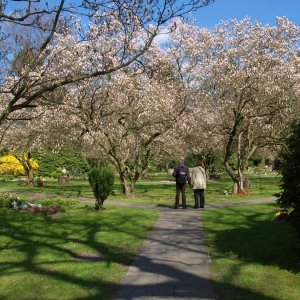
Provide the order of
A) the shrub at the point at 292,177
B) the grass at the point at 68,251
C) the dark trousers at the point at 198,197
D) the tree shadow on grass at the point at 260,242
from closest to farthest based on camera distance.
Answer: the grass at the point at 68,251 → the shrub at the point at 292,177 → the tree shadow on grass at the point at 260,242 → the dark trousers at the point at 198,197

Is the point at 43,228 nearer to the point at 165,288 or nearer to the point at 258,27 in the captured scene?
the point at 165,288

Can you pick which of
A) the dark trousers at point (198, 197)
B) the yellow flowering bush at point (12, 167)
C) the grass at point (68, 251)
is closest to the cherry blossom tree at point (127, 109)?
the dark trousers at point (198, 197)

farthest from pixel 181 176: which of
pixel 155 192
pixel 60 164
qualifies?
pixel 60 164

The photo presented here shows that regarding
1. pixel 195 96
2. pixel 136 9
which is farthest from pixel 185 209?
pixel 195 96

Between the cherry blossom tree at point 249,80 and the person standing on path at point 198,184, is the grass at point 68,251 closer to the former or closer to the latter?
the person standing on path at point 198,184

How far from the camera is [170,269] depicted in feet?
21.6

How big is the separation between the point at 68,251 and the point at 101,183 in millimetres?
6367

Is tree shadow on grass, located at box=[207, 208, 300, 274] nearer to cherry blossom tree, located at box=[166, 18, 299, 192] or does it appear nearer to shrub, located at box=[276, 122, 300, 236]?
shrub, located at box=[276, 122, 300, 236]

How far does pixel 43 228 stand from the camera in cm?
1104

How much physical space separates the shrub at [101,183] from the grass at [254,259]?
3903 millimetres

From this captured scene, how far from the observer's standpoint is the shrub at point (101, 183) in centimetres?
1444

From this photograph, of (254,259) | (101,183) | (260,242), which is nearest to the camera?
(254,259)

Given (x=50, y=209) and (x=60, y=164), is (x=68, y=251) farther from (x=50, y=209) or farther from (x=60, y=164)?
(x=60, y=164)

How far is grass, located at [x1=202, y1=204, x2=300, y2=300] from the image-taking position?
555cm
